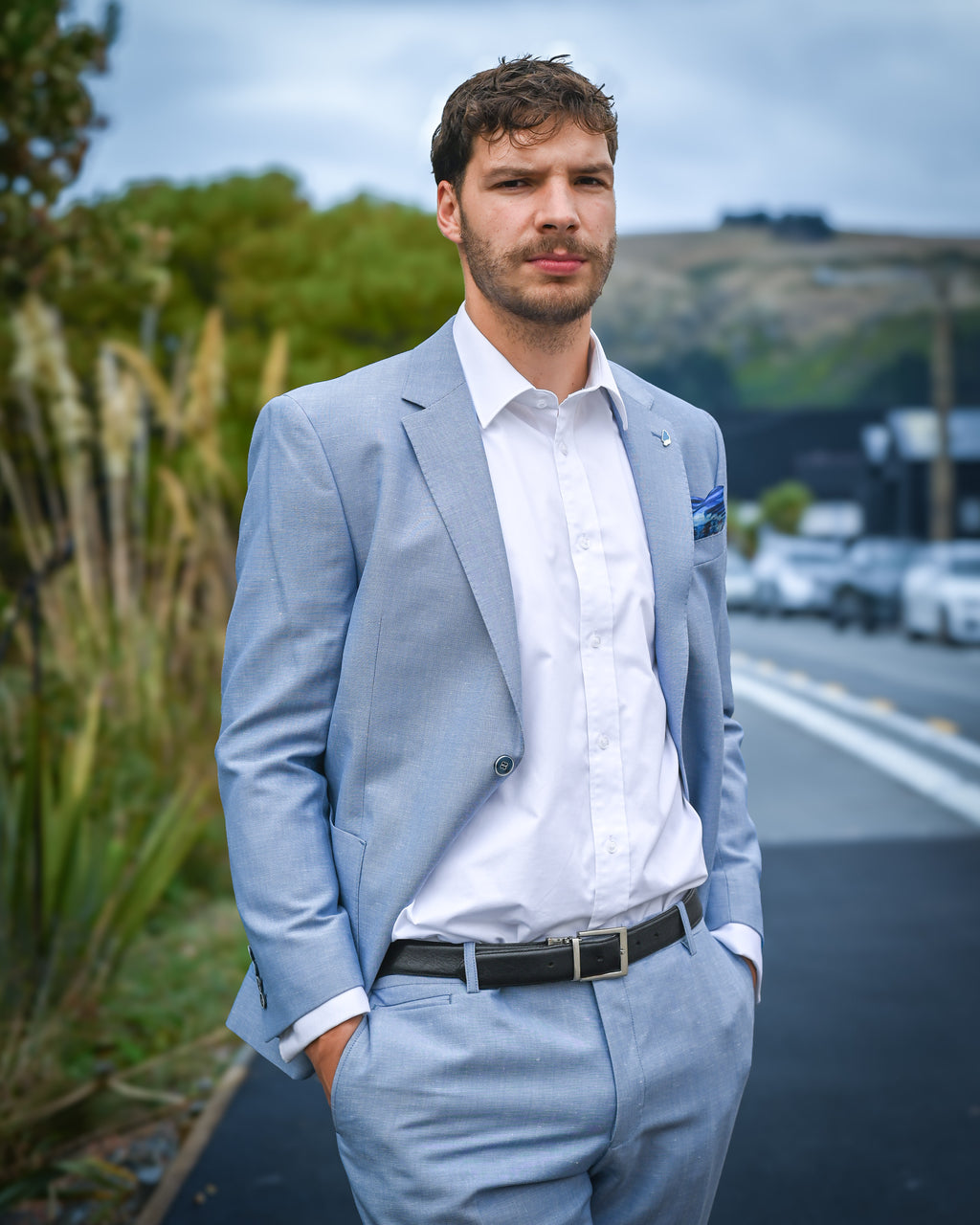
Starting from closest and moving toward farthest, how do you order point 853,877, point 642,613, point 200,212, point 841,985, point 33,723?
point 642,613 → point 33,723 → point 841,985 → point 853,877 → point 200,212

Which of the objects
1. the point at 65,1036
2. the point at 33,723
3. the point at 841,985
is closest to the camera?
the point at 33,723

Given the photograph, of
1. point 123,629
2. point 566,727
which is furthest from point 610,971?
point 123,629

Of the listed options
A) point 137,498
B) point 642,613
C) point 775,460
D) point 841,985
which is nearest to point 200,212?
point 137,498

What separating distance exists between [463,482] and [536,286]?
27cm

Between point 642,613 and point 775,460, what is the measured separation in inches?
2697

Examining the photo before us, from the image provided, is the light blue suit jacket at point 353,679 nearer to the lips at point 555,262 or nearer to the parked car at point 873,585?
the lips at point 555,262

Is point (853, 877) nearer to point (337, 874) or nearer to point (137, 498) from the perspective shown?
point (137, 498)

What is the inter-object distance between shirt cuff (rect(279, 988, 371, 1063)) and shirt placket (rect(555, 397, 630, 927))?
0.31 meters

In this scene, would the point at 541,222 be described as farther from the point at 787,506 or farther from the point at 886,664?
the point at 787,506

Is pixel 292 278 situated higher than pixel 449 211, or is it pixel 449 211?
pixel 292 278

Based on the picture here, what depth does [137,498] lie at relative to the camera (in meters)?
6.07

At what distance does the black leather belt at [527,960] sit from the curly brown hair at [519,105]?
0.99 metres

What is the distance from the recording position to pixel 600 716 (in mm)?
1792

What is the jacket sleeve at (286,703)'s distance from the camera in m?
1.74
